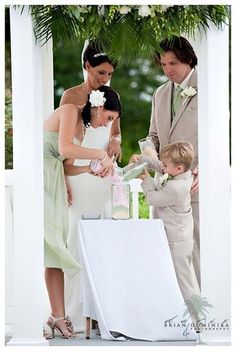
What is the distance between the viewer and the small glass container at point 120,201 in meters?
6.54

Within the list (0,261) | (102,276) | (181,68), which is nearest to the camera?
(0,261)

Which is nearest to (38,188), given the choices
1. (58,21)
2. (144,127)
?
(58,21)

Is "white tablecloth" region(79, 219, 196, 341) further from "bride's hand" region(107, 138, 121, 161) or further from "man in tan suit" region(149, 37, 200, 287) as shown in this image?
"bride's hand" region(107, 138, 121, 161)

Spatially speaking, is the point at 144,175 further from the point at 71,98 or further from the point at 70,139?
the point at 71,98

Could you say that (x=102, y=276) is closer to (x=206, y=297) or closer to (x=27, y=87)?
(x=206, y=297)

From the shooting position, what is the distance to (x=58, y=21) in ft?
20.0

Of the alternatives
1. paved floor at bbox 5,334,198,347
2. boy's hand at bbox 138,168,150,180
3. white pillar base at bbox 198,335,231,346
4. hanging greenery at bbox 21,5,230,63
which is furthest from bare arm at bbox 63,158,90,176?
white pillar base at bbox 198,335,231,346

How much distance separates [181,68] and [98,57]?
58cm

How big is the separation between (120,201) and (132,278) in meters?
0.53

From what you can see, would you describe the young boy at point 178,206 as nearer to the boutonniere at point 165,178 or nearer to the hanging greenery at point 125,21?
the boutonniere at point 165,178

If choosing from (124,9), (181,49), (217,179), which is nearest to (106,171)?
(217,179)

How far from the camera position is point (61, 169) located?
21.8 ft

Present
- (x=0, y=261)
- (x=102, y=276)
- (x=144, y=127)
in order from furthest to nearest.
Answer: (x=144, y=127) → (x=102, y=276) → (x=0, y=261)

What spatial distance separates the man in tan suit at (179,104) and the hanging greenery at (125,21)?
1.87 ft
